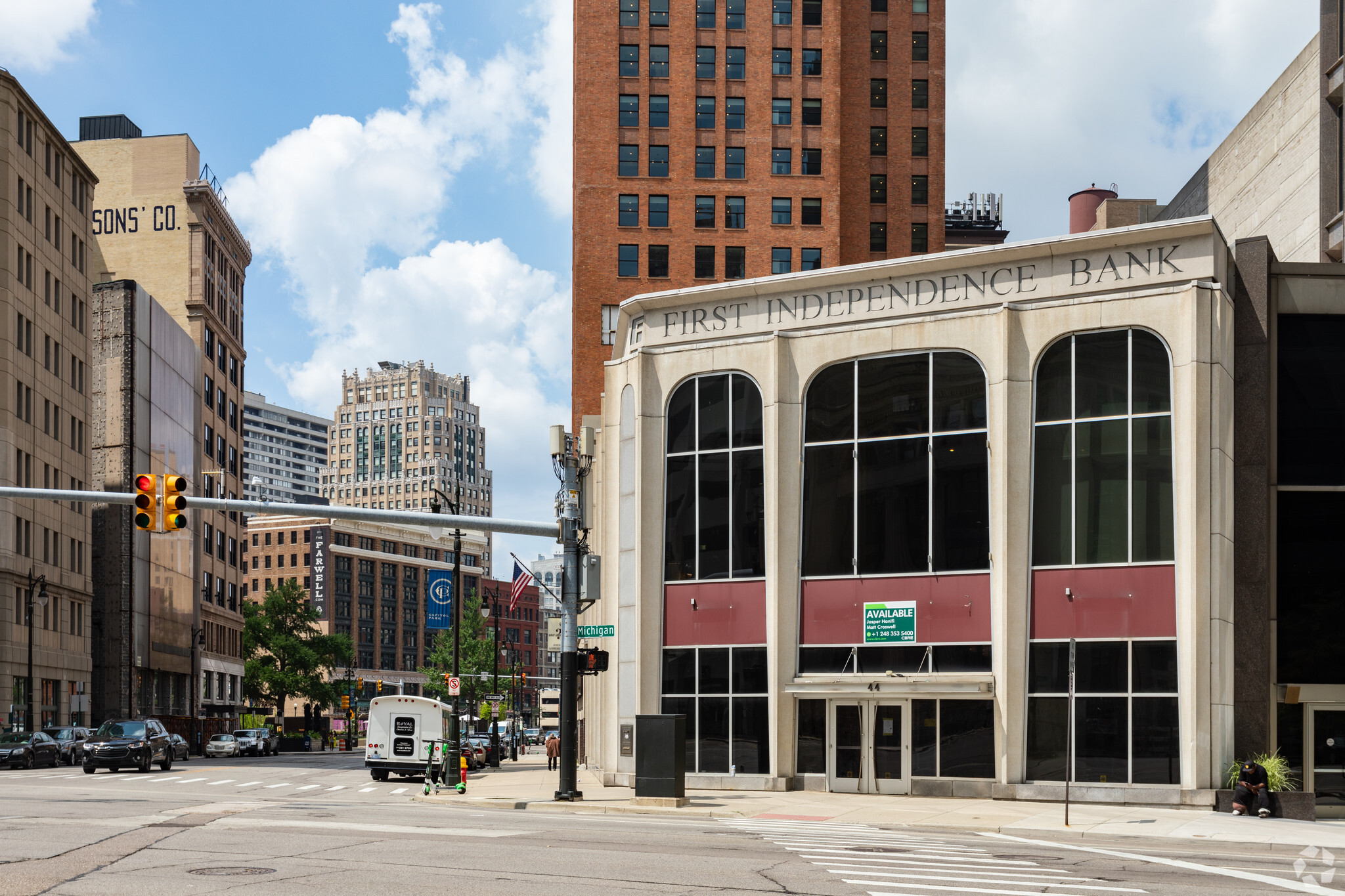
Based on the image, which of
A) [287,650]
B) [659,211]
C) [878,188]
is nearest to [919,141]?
[878,188]

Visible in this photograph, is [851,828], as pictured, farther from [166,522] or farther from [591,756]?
[591,756]

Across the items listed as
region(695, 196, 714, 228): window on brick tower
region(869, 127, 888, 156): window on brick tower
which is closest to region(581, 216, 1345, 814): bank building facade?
region(695, 196, 714, 228): window on brick tower

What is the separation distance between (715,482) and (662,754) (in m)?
9.00

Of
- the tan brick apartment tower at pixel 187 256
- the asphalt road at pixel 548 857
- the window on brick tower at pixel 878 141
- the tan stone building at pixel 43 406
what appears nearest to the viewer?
the asphalt road at pixel 548 857

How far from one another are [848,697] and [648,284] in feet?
125

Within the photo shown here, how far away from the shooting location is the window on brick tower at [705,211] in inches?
2726

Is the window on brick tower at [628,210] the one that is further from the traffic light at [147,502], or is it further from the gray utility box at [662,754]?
the traffic light at [147,502]

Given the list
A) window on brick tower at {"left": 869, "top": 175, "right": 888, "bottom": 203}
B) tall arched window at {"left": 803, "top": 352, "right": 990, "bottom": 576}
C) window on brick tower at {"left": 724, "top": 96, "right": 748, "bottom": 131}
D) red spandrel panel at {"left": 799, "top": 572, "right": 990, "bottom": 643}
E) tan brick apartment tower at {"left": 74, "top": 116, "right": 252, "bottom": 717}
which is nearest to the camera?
red spandrel panel at {"left": 799, "top": 572, "right": 990, "bottom": 643}

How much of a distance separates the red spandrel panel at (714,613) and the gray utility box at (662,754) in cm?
628

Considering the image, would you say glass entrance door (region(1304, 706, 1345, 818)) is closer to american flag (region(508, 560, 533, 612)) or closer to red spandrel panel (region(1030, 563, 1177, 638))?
red spandrel panel (region(1030, 563, 1177, 638))

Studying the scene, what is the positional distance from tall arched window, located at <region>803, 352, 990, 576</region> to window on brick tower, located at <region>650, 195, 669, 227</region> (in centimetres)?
3565

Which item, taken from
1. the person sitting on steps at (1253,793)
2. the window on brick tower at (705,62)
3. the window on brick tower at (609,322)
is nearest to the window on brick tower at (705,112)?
the window on brick tower at (705,62)

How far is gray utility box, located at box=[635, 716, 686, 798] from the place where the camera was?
2838 centimetres

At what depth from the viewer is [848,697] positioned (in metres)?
33.1
